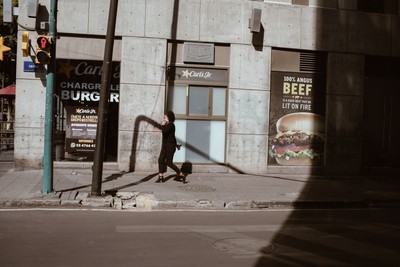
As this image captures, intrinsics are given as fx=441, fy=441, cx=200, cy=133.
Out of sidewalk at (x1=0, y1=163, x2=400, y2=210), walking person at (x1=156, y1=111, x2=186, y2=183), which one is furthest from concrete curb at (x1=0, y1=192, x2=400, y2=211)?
walking person at (x1=156, y1=111, x2=186, y2=183)

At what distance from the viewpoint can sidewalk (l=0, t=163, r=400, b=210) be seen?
9406 mm

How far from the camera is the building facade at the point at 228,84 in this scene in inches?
517

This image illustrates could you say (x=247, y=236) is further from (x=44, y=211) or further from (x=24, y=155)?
(x=24, y=155)

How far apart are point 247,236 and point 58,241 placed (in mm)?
2852

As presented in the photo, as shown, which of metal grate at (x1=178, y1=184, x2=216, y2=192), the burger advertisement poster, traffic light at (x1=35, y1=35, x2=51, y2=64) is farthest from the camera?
the burger advertisement poster

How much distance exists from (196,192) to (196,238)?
12.9ft

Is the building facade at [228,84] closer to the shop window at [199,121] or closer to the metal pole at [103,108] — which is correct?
the shop window at [199,121]

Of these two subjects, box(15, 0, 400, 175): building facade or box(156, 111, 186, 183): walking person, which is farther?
box(15, 0, 400, 175): building facade

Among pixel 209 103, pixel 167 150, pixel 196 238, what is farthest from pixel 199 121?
pixel 196 238

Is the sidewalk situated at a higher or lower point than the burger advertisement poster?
lower

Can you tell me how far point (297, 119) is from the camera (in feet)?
47.2

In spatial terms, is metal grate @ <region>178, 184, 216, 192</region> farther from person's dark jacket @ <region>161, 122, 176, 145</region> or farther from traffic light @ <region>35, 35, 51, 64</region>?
traffic light @ <region>35, 35, 51, 64</region>

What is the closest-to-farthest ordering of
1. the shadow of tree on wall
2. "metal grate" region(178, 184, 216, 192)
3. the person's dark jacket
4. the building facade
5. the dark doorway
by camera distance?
the shadow of tree on wall < "metal grate" region(178, 184, 216, 192) < the person's dark jacket < the building facade < the dark doorway

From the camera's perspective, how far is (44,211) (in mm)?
8484
